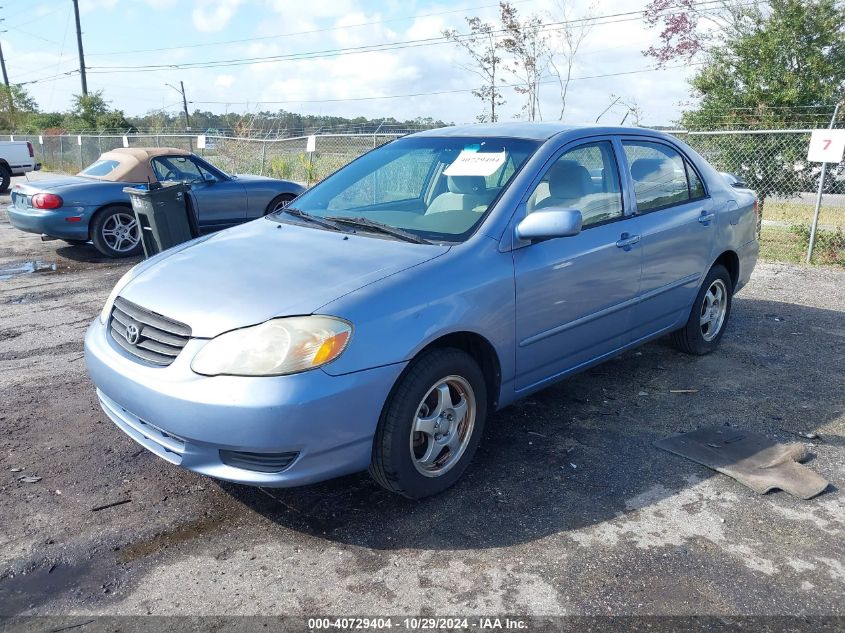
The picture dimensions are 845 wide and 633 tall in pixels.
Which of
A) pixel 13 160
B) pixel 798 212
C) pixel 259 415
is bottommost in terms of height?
pixel 798 212

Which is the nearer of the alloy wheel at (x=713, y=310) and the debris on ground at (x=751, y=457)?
the debris on ground at (x=751, y=457)

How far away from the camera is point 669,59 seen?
48.7 feet

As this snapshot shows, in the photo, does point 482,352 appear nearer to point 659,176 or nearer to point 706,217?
point 659,176

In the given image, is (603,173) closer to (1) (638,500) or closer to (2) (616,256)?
(2) (616,256)

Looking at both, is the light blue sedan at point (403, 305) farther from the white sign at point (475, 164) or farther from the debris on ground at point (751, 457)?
the debris on ground at point (751, 457)

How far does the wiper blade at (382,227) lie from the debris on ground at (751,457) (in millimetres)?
1831

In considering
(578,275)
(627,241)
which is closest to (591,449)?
(578,275)

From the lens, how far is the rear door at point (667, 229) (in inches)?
175

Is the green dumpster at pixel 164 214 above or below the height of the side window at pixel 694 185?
below

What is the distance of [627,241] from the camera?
4203 mm

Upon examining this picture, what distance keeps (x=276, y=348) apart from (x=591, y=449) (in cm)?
198

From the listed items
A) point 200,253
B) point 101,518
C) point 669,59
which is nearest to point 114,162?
point 200,253

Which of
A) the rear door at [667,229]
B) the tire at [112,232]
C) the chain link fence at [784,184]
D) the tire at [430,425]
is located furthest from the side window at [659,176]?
the tire at [112,232]

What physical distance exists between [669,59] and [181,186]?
1218 centimetres
